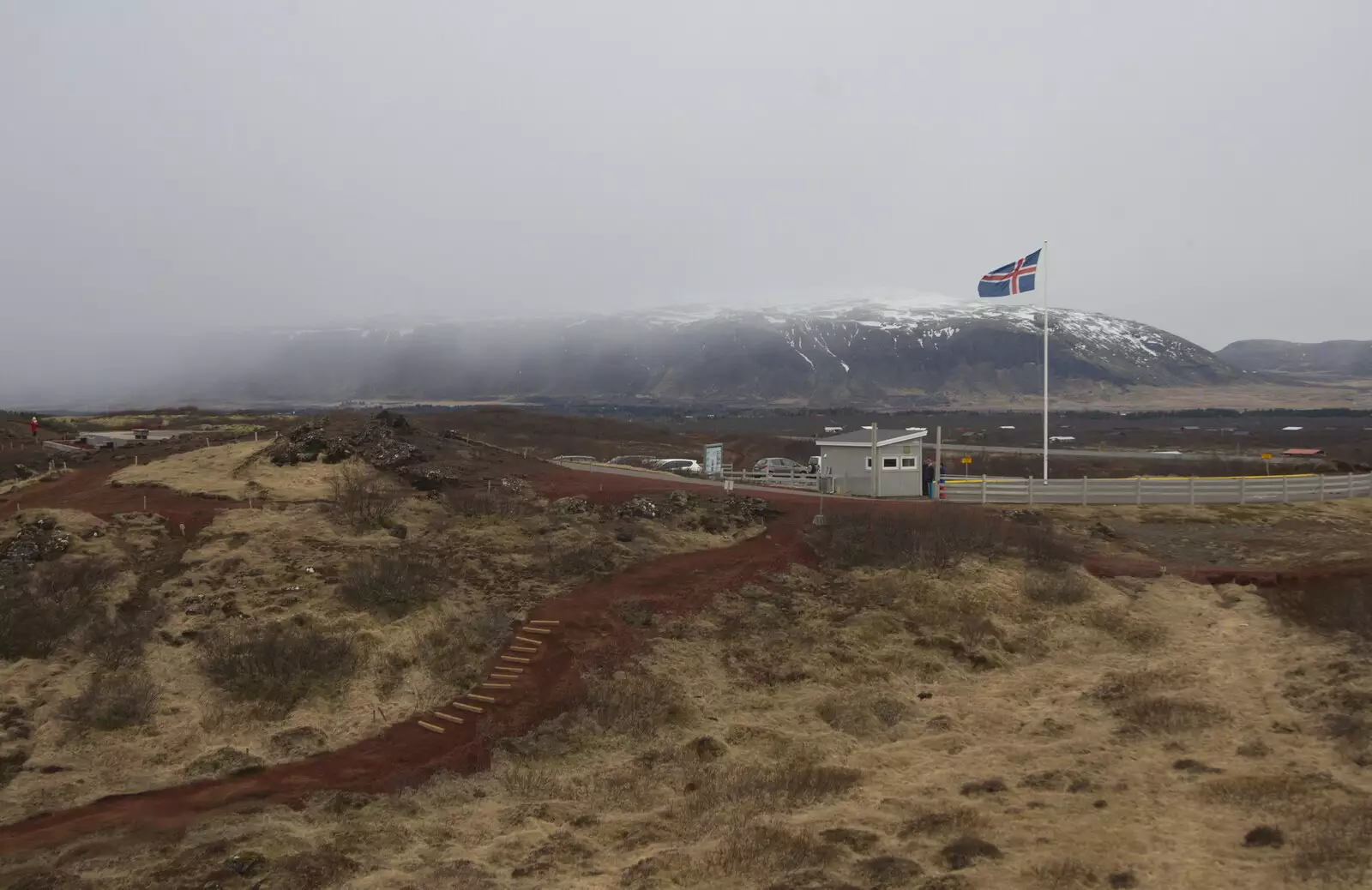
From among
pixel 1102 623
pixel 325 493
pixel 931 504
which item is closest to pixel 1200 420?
pixel 931 504

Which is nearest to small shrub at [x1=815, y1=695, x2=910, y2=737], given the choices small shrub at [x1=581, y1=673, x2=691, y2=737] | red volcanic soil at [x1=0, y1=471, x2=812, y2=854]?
small shrub at [x1=581, y1=673, x2=691, y2=737]

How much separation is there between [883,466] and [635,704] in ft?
66.4

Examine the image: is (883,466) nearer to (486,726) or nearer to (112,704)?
(486,726)

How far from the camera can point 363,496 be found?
2650cm

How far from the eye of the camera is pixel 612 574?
76.1 feet

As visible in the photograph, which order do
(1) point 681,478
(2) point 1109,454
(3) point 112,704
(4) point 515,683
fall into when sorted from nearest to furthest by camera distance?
(3) point 112,704 → (4) point 515,683 → (1) point 681,478 → (2) point 1109,454

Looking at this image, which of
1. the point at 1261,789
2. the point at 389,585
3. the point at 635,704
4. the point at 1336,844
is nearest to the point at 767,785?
the point at 635,704

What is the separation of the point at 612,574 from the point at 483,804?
10024 millimetres

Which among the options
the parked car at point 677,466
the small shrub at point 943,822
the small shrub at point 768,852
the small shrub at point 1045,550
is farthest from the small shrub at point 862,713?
the parked car at point 677,466

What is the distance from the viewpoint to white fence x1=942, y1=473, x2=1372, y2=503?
33.4m

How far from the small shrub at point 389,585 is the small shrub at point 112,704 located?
15.4 ft

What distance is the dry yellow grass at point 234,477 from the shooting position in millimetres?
26875

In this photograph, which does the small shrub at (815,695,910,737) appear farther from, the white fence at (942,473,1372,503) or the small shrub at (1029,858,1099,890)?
the white fence at (942,473,1372,503)

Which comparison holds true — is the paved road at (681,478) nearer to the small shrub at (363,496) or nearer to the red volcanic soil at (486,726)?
the red volcanic soil at (486,726)
